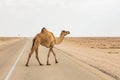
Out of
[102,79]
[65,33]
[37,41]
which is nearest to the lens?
[102,79]

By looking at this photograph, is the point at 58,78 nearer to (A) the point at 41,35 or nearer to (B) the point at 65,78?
(B) the point at 65,78

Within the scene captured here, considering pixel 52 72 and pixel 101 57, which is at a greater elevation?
pixel 52 72

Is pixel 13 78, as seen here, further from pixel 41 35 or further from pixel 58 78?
pixel 41 35

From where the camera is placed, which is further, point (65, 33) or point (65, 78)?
point (65, 33)

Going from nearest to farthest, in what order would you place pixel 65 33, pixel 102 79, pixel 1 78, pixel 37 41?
pixel 102 79, pixel 1 78, pixel 37 41, pixel 65 33

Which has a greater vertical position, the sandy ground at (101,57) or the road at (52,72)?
the road at (52,72)

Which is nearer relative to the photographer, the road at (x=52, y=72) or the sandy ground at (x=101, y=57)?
the road at (x=52, y=72)

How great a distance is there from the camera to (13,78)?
44.8ft

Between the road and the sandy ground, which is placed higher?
the road

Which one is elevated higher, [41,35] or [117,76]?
[41,35]

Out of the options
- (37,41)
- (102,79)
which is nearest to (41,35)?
(37,41)

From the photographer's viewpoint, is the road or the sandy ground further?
the sandy ground

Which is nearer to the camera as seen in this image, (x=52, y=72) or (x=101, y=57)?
(x=52, y=72)

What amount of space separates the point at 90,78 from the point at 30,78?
2.29m
